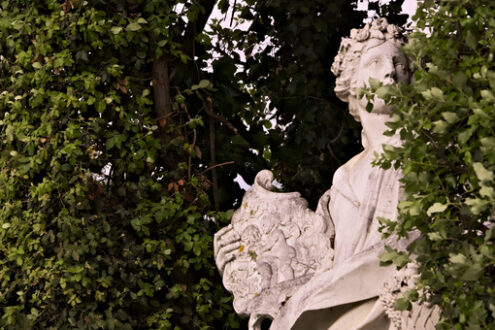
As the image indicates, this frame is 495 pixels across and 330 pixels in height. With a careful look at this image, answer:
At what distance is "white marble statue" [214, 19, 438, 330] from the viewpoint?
15.9 feet

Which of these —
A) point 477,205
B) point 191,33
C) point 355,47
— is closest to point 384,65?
point 355,47

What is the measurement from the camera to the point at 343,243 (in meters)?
5.10

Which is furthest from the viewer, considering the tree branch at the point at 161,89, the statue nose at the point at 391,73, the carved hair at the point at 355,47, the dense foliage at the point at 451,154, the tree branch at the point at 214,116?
the tree branch at the point at 214,116

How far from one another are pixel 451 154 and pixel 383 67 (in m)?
1.09

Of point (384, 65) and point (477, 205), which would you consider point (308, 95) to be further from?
point (477, 205)

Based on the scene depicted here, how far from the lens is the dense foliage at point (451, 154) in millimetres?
3816

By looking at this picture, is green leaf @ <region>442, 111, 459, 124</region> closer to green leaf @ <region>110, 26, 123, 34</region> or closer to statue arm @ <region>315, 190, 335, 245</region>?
statue arm @ <region>315, 190, 335, 245</region>

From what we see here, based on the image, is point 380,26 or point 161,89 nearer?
point 380,26

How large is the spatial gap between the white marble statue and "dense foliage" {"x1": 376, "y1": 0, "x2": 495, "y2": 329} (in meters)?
0.59

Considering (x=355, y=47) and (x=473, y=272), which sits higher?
(x=355, y=47)

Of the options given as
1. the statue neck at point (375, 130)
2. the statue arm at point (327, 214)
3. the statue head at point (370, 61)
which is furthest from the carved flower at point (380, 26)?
the statue arm at point (327, 214)

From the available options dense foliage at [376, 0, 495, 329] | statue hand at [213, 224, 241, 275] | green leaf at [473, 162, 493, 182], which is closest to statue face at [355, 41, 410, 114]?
dense foliage at [376, 0, 495, 329]

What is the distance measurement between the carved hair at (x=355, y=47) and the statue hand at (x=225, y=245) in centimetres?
100

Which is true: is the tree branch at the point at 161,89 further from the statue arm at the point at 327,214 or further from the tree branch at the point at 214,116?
the statue arm at the point at 327,214
